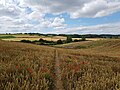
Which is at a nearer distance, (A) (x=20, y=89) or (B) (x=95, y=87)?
(A) (x=20, y=89)

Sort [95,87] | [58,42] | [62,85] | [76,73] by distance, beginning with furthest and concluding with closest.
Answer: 1. [58,42]
2. [76,73]
3. [62,85]
4. [95,87]

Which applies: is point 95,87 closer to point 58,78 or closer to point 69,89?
point 69,89

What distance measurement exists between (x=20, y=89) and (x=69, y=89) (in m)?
1.55

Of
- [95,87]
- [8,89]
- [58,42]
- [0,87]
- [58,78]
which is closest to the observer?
[8,89]

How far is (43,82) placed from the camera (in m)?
5.67

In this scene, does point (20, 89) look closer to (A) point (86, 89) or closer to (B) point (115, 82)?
(A) point (86, 89)

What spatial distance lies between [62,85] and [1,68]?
2.81 meters

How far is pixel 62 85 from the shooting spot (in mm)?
6172

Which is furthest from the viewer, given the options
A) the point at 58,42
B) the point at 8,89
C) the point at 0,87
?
the point at 58,42

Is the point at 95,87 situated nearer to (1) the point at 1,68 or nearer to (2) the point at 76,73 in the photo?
(2) the point at 76,73

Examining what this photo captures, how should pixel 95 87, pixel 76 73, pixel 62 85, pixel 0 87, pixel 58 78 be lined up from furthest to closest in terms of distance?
pixel 76 73 → pixel 58 78 → pixel 62 85 → pixel 95 87 → pixel 0 87

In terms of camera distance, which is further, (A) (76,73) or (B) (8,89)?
(A) (76,73)

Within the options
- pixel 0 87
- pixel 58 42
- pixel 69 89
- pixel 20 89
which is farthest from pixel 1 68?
pixel 58 42

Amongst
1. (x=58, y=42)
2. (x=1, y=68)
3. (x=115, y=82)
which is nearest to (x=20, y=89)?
(x=1, y=68)
